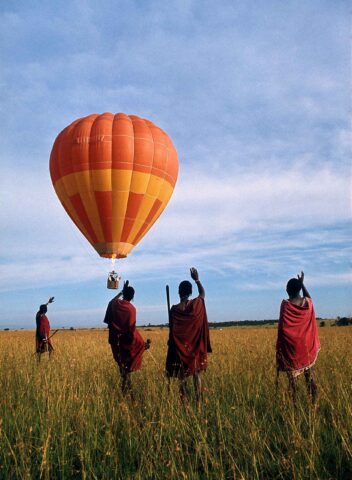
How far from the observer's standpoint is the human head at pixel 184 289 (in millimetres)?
7234

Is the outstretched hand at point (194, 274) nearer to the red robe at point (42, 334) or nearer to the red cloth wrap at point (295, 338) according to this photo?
the red cloth wrap at point (295, 338)

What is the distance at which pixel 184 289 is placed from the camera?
728 cm

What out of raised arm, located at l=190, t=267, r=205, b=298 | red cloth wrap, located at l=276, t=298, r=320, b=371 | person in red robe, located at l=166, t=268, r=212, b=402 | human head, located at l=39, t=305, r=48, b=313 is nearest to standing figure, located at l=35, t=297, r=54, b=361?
human head, located at l=39, t=305, r=48, b=313

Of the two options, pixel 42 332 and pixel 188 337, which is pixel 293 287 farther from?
pixel 42 332

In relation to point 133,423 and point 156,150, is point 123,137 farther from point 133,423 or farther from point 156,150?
point 133,423

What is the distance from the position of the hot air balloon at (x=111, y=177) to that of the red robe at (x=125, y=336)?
14103 mm

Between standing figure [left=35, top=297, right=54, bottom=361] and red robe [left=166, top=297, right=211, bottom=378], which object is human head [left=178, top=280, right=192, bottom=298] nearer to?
red robe [left=166, top=297, right=211, bottom=378]

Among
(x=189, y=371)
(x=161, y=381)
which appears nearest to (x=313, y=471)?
(x=189, y=371)

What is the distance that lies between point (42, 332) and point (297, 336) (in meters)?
9.55

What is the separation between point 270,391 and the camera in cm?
674

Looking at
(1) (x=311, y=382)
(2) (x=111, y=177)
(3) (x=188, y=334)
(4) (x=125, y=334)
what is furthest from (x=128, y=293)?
(2) (x=111, y=177)

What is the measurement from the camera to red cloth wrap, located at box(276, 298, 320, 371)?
6.68 metres

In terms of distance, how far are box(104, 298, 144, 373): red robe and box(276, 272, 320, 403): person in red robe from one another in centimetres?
257

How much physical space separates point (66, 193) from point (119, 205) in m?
2.88
